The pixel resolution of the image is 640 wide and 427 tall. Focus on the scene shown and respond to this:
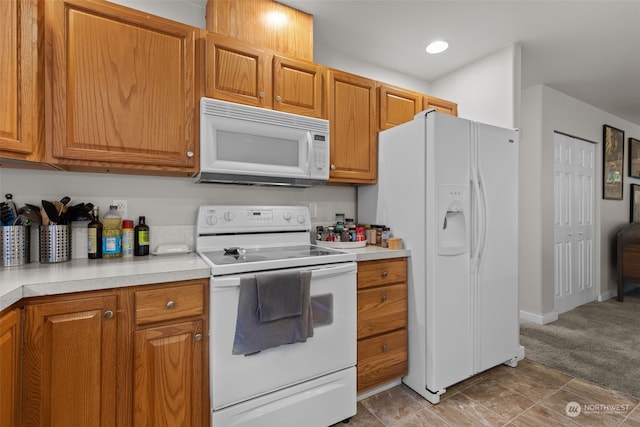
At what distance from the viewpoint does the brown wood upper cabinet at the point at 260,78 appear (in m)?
1.75

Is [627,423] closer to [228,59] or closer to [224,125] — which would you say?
[224,125]

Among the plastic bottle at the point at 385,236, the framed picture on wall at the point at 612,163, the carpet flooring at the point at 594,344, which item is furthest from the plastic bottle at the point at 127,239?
the framed picture on wall at the point at 612,163

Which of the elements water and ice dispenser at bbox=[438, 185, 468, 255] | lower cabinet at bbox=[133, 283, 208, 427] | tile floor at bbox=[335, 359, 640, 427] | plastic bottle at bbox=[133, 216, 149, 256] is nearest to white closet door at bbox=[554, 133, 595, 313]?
tile floor at bbox=[335, 359, 640, 427]

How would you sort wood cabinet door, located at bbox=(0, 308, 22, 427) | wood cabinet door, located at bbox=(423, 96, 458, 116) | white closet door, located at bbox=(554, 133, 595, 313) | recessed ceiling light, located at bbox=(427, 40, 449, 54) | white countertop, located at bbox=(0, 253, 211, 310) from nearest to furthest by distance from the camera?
wood cabinet door, located at bbox=(0, 308, 22, 427) < white countertop, located at bbox=(0, 253, 211, 310) < recessed ceiling light, located at bbox=(427, 40, 449, 54) < wood cabinet door, located at bbox=(423, 96, 458, 116) < white closet door, located at bbox=(554, 133, 595, 313)

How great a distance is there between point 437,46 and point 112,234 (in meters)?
2.72

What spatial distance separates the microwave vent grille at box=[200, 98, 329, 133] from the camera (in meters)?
1.69

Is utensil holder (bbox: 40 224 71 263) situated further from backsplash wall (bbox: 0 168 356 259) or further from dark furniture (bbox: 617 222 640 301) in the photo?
dark furniture (bbox: 617 222 640 301)

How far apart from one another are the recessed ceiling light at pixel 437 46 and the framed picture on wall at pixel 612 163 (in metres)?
3.09

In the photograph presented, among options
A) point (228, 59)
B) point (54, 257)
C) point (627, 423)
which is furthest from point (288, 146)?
point (627, 423)

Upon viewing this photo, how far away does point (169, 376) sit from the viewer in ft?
4.43

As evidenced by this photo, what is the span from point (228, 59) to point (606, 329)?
13.7ft

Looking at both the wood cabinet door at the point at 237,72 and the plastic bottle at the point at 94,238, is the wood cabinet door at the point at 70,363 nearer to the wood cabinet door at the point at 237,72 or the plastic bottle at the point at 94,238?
the plastic bottle at the point at 94,238

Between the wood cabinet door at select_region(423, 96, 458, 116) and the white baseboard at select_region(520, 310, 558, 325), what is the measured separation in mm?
2281

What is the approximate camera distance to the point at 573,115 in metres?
3.65
